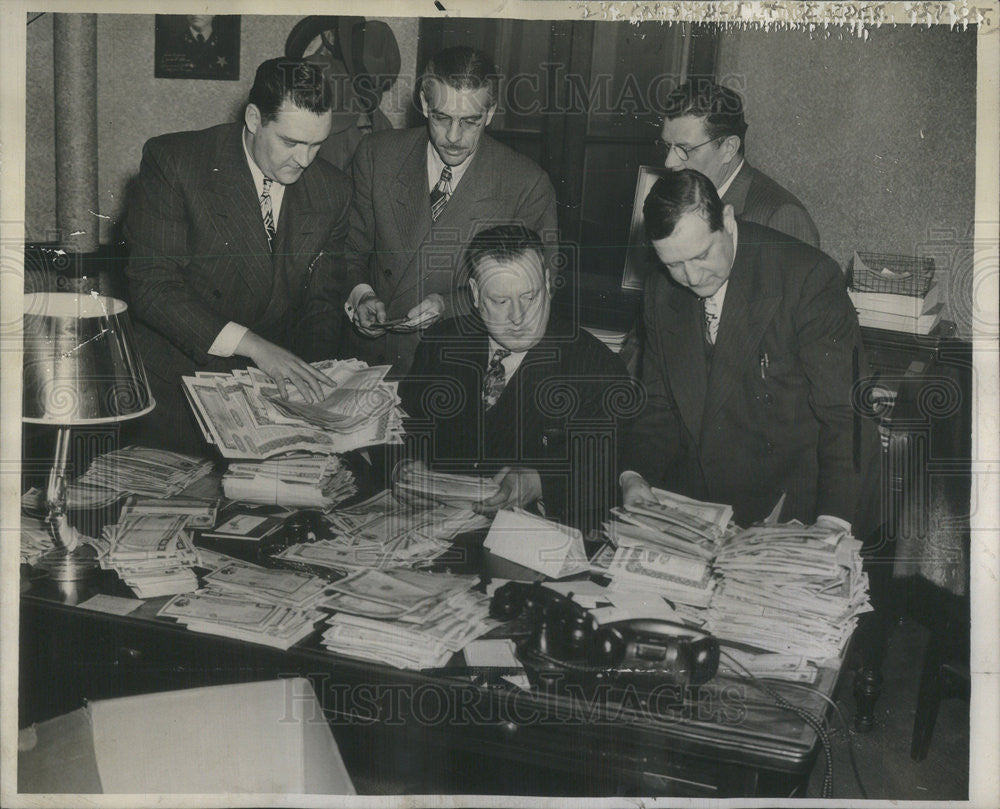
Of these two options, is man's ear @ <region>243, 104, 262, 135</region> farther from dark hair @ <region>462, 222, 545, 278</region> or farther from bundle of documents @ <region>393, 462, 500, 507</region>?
bundle of documents @ <region>393, 462, 500, 507</region>

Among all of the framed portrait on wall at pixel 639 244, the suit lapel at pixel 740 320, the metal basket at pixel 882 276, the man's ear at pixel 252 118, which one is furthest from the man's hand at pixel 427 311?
the metal basket at pixel 882 276

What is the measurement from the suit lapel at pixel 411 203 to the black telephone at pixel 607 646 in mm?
941

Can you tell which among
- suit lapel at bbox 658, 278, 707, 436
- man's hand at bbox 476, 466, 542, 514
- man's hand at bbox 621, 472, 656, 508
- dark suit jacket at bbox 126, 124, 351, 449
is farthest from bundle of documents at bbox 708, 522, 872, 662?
dark suit jacket at bbox 126, 124, 351, 449

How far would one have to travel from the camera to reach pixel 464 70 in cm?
252

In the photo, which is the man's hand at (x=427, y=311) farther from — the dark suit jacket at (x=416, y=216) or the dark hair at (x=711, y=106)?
the dark hair at (x=711, y=106)

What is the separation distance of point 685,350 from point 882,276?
54cm

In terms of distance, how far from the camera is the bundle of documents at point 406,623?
232cm

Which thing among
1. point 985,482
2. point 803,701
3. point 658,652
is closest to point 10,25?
point 658,652

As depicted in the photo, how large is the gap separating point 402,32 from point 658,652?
5.61ft

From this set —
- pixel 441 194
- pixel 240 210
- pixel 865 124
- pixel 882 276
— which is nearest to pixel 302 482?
pixel 240 210

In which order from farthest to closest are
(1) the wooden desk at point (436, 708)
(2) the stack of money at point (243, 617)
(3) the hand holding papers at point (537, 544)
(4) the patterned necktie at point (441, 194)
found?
(4) the patterned necktie at point (441, 194) → (3) the hand holding papers at point (537, 544) → (2) the stack of money at point (243, 617) → (1) the wooden desk at point (436, 708)

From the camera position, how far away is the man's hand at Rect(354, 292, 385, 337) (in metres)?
2.61

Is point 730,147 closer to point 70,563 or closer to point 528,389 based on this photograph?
point 528,389

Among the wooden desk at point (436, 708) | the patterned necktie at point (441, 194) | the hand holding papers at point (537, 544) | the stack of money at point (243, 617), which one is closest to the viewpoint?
the wooden desk at point (436, 708)
